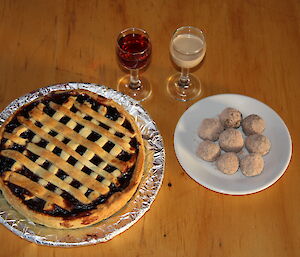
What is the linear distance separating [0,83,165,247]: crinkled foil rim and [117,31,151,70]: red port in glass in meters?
0.14

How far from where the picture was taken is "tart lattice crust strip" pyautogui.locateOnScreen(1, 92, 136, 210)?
4.45ft

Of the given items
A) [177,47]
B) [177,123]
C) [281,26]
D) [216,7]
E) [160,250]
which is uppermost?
[216,7]

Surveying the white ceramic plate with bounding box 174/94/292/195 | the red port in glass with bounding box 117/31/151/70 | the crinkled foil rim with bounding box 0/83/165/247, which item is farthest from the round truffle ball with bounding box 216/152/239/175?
the red port in glass with bounding box 117/31/151/70

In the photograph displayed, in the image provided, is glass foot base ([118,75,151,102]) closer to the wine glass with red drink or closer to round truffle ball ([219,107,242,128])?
the wine glass with red drink

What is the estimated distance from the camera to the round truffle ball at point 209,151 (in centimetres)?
150

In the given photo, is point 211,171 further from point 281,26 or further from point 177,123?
point 281,26

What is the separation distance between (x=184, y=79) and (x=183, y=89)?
0.04 meters

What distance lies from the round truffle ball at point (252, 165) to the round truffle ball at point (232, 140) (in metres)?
0.05

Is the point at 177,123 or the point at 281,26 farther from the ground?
the point at 281,26

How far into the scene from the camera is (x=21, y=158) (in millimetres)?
1392

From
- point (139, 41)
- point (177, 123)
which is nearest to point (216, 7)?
point (139, 41)

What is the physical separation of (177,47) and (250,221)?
2.02 ft

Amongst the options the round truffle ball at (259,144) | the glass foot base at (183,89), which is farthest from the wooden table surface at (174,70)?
the round truffle ball at (259,144)

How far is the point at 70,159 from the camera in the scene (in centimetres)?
141
